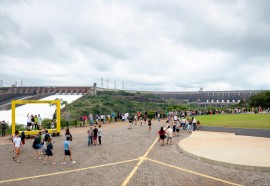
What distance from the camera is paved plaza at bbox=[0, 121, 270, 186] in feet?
35.3

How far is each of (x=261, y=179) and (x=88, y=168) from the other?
7.33 meters

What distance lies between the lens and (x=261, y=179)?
435 inches

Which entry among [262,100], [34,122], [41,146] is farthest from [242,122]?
[262,100]

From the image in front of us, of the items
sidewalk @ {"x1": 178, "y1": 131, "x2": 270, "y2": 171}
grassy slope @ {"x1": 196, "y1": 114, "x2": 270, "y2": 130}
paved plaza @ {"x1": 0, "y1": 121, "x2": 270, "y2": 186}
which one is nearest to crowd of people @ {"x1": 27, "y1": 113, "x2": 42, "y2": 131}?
paved plaza @ {"x1": 0, "y1": 121, "x2": 270, "y2": 186}

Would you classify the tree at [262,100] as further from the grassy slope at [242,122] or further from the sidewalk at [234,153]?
the sidewalk at [234,153]

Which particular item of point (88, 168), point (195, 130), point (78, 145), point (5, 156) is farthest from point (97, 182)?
point (195, 130)

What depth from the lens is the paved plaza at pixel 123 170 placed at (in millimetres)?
10773

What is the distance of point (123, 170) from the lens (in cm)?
1241

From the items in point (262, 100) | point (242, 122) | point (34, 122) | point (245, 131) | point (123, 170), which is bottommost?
point (123, 170)

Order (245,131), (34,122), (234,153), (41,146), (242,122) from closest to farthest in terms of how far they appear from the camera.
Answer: (234,153) < (41,146) < (245,131) < (34,122) < (242,122)

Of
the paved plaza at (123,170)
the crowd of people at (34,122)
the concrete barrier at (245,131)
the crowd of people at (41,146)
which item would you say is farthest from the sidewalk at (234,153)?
the crowd of people at (34,122)

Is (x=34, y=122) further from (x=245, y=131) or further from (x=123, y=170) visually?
(x=245, y=131)

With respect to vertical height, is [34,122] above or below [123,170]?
above

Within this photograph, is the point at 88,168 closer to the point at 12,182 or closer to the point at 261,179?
the point at 12,182
